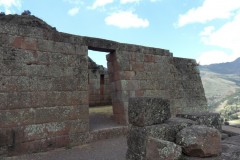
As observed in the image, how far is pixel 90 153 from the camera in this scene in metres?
6.17

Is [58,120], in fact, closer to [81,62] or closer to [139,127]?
[81,62]

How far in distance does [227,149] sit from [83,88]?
189 inches

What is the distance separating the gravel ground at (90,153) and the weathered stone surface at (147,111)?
2082mm

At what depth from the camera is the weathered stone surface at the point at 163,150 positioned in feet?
10.3

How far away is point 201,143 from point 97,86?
35.5ft

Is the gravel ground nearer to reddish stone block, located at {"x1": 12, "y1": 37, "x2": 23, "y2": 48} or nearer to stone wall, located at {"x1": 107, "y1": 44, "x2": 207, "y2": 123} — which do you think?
stone wall, located at {"x1": 107, "y1": 44, "x2": 207, "y2": 123}

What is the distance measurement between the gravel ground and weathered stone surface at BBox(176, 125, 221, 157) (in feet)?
8.01

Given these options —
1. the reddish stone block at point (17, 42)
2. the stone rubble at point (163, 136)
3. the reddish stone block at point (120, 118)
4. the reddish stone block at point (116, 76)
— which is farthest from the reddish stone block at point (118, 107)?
the stone rubble at point (163, 136)

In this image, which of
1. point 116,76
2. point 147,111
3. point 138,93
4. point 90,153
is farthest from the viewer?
point 138,93

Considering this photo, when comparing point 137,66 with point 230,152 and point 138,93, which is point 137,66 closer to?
point 138,93

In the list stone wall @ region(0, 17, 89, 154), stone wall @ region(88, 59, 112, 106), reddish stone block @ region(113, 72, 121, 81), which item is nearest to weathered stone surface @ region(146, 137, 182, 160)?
stone wall @ region(0, 17, 89, 154)

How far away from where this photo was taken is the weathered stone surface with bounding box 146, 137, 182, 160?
314cm

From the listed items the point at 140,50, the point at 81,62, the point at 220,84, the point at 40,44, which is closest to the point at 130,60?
the point at 140,50

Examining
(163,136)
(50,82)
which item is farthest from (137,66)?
(163,136)
